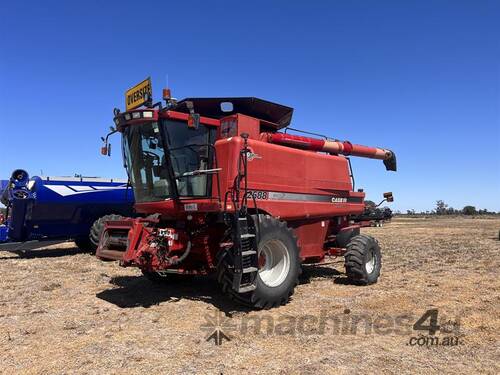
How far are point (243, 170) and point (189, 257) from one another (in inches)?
72.4

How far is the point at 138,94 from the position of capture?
23.8 ft

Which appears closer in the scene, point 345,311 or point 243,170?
point 345,311

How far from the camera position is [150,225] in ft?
24.0

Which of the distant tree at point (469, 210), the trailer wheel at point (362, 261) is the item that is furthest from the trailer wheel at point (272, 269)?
the distant tree at point (469, 210)

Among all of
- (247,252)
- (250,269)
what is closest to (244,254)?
(247,252)

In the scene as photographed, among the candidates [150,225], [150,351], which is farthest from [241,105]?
[150,351]

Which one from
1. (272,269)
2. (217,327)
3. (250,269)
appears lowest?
(217,327)

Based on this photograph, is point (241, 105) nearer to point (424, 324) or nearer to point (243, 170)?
point (243, 170)

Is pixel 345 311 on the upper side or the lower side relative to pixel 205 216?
lower

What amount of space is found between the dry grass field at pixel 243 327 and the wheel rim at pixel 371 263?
41 centimetres

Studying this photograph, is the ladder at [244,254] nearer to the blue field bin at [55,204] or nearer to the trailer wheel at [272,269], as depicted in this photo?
the trailer wheel at [272,269]

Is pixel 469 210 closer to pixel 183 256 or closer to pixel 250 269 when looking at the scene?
pixel 183 256

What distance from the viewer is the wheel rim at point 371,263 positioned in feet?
27.9

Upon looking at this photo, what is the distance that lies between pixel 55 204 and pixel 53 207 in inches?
4.5
